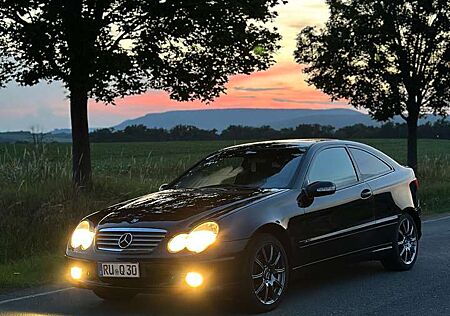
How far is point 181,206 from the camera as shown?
6855 millimetres

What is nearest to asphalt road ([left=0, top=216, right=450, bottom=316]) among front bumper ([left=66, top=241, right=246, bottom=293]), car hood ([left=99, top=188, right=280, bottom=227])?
front bumper ([left=66, top=241, right=246, bottom=293])

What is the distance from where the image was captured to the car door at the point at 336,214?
726 centimetres

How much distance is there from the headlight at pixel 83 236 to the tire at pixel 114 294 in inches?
17.0

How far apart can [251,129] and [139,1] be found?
140 feet

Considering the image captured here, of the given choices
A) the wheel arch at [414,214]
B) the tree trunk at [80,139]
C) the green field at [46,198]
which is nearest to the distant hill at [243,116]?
the green field at [46,198]

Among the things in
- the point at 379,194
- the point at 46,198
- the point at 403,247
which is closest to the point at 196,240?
the point at 379,194

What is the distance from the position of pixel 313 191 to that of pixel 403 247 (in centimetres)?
207

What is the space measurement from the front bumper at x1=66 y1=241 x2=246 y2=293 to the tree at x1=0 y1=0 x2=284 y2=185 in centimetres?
735

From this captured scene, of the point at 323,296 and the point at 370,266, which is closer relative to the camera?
the point at 323,296

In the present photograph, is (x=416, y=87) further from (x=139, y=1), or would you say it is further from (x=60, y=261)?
(x=60, y=261)

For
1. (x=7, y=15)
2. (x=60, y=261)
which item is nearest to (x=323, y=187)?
(x=60, y=261)

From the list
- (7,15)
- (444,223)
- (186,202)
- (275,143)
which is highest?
(7,15)

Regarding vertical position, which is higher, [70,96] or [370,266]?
[70,96]

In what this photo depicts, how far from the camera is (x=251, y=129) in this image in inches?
2210
